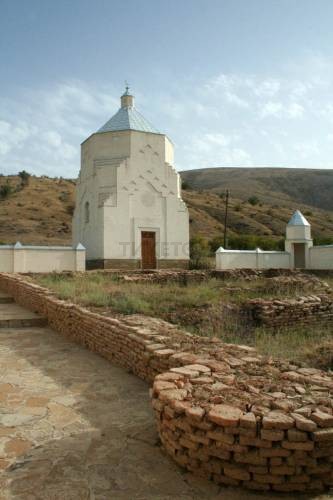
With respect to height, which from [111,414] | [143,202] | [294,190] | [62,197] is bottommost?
[111,414]

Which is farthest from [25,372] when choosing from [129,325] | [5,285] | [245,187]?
[245,187]

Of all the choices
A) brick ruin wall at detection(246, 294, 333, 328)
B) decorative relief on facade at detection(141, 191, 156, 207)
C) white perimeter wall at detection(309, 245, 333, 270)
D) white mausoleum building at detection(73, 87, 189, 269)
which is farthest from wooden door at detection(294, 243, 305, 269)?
brick ruin wall at detection(246, 294, 333, 328)

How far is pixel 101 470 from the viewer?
3.02 meters

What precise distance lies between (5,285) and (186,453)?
1388 cm

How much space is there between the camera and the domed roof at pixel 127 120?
2223cm

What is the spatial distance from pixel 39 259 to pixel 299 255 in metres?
14.7

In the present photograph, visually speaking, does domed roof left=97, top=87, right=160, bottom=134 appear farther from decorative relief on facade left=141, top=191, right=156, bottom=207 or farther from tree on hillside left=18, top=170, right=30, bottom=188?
tree on hillside left=18, top=170, right=30, bottom=188

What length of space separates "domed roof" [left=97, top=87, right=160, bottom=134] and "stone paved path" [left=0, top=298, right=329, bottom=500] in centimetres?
1825

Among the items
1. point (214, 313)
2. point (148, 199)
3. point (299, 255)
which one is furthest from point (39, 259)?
point (299, 255)

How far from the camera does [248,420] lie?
275 cm

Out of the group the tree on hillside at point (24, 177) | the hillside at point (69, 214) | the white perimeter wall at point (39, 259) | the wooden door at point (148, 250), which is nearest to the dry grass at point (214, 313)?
the white perimeter wall at point (39, 259)

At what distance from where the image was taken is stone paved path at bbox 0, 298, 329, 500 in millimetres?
2777

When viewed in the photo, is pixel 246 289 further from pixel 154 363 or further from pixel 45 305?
pixel 154 363

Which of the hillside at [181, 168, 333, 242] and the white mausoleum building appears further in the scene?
the hillside at [181, 168, 333, 242]
